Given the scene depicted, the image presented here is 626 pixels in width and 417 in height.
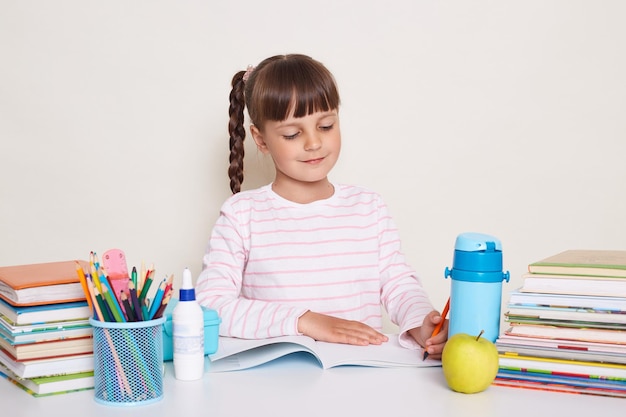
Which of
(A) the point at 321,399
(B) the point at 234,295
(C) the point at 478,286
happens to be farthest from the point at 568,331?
(B) the point at 234,295

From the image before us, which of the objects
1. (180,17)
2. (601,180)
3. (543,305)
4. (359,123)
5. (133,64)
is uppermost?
(180,17)

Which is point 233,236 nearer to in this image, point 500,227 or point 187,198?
point 187,198

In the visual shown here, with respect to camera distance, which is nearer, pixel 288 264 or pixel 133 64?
pixel 288 264

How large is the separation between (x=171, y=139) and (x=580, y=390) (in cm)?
160

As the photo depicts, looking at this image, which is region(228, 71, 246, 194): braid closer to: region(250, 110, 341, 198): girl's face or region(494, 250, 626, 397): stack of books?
region(250, 110, 341, 198): girl's face

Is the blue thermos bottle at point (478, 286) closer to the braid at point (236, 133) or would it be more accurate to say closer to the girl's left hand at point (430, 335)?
the girl's left hand at point (430, 335)

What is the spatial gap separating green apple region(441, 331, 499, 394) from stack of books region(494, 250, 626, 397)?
0.05 meters

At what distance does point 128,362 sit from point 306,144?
0.80m

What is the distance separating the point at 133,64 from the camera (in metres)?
2.32

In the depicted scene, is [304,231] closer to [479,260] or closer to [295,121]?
[295,121]

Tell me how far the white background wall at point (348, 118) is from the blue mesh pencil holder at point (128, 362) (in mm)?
1352

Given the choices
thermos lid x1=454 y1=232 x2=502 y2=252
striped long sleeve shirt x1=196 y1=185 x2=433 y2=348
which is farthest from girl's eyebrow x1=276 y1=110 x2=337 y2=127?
thermos lid x1=454 y1=232 x2=502 y2=252

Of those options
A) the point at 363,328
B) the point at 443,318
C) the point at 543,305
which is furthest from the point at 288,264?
the point at 543,305

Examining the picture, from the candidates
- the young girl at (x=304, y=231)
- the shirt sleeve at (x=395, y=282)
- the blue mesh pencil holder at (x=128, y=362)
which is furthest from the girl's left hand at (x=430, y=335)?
the blue mesh pencil holder at (x=128, y=362)
